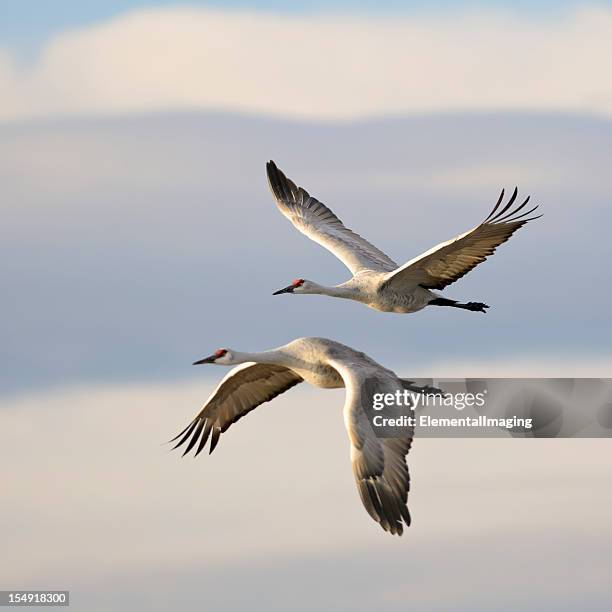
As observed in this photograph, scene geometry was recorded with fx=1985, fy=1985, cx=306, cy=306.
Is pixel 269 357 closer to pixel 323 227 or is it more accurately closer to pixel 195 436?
pixel 195 436

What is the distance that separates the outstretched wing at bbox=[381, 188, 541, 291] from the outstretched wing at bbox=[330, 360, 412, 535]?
4529 mm

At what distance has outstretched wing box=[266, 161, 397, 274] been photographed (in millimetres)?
39500

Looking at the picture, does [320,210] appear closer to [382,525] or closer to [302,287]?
[302,287]

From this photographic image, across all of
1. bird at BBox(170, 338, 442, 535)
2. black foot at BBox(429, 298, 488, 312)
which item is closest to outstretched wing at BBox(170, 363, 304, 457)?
bird at BBox(170, 338, 442, 535)

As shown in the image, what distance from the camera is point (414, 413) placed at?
32688 millimetres

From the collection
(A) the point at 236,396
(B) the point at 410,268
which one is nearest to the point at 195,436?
(A) the point at 236,396

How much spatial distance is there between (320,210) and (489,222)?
805 centimetres

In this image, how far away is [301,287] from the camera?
3809 centimetres

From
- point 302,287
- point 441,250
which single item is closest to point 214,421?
point 302,287

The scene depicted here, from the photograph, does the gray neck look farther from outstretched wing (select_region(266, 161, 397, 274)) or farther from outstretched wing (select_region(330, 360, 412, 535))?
outstretched wing (select_region(266, 161, 397, 274))

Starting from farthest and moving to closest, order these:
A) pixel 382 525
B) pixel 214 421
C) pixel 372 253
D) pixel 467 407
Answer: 1. pixel 372 253
2. pixel 214 421
3. pixel 467 407
4. pixel 382 525

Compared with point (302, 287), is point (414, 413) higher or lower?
lower

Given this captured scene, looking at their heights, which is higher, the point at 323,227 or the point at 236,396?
the point at 323,227

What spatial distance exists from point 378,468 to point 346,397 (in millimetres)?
1281
